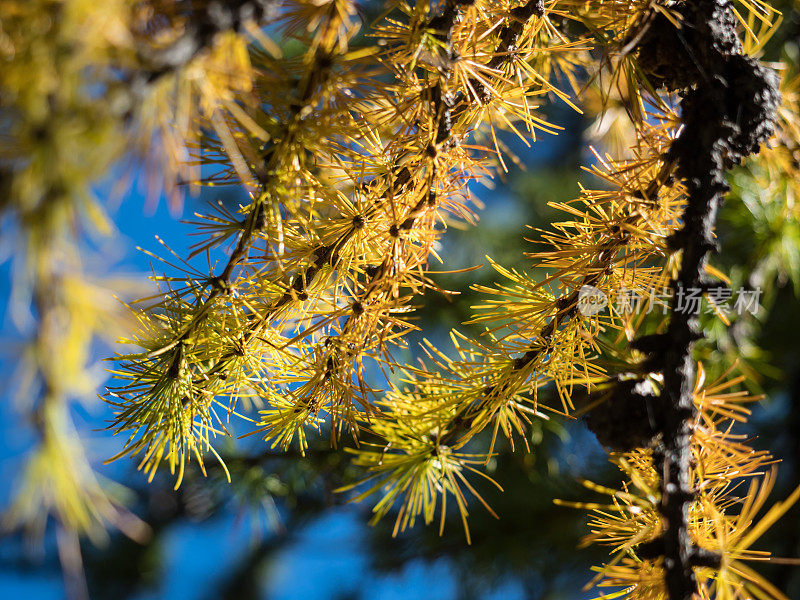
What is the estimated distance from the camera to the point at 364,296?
0.71ft

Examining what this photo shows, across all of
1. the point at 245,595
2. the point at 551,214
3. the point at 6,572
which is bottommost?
the point at 245,595

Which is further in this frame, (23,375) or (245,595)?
(245,595)

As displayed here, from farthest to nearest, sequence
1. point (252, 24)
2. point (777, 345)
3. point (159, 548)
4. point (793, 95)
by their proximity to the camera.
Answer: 1. point (159, 548)
2. point (777, 345)
3. point (793, 95)
4. point (252, 24)

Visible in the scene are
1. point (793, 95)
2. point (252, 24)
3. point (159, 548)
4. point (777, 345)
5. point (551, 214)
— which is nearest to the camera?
point (252, 24)

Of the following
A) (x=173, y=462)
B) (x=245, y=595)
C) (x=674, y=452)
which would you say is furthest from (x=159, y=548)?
(x=674, y=452)

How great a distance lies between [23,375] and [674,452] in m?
0.20

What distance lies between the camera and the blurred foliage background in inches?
5.5

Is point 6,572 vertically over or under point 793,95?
under

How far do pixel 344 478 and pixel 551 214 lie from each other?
565 millimetres

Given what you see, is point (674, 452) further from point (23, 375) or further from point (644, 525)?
point (23, 375)

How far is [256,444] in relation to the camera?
0.60 meters

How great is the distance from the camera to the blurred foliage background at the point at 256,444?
0.14 m

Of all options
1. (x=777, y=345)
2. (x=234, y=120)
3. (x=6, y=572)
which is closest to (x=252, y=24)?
(x=234, y=120)

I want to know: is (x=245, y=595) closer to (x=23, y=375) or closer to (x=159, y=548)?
(x=159, y=548)
